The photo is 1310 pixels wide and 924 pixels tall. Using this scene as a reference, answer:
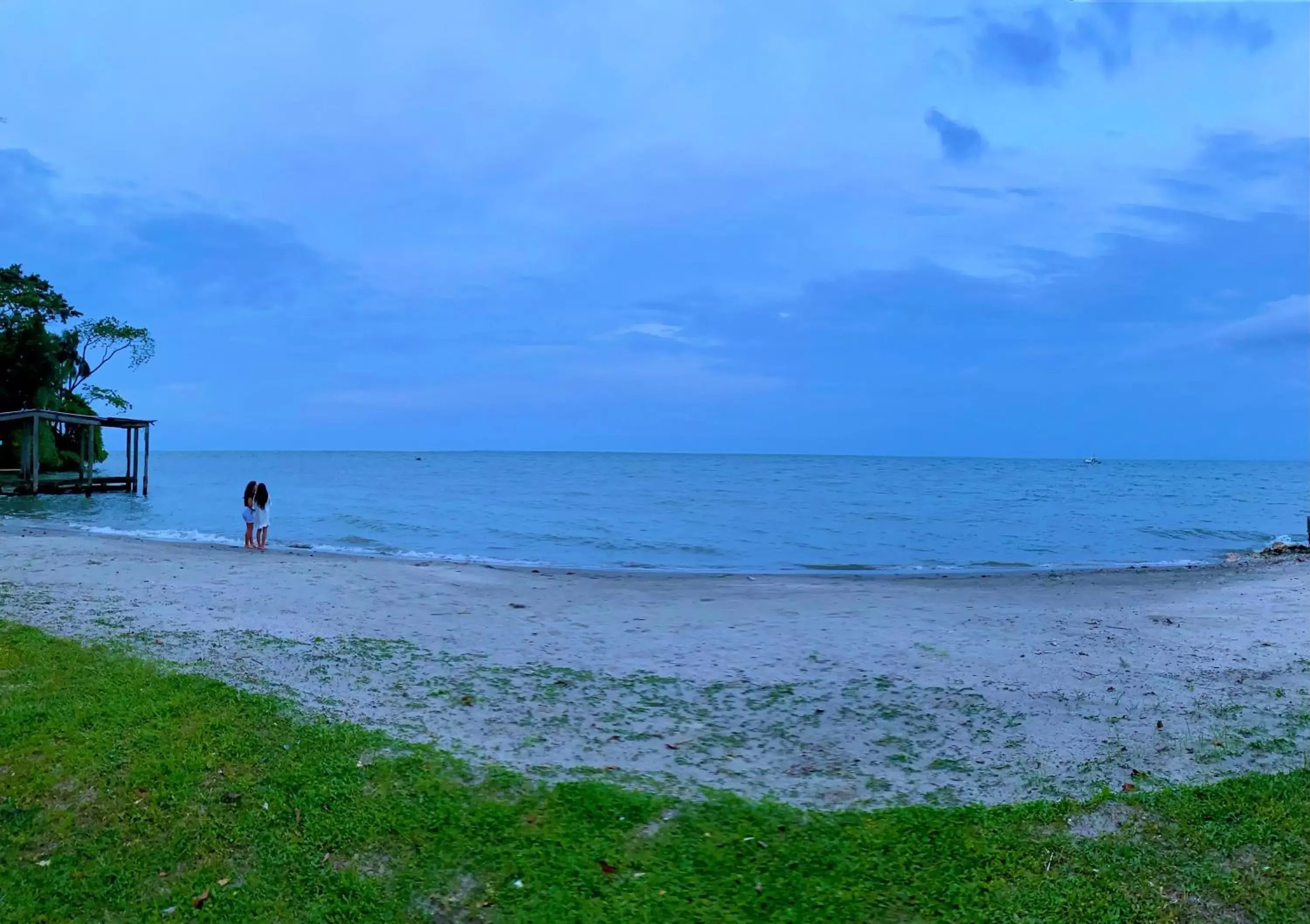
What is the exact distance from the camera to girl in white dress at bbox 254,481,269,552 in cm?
1862

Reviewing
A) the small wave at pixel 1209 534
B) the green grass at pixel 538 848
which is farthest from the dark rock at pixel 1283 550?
the green grass at pixel 538 848

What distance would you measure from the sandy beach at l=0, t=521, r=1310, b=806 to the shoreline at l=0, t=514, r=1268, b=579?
2.94 m

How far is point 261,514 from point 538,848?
16.5m

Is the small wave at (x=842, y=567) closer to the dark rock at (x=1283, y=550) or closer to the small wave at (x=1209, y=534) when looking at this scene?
the dark rock at (x=1283, y=550)

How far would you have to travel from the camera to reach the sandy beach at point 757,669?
5.68 m

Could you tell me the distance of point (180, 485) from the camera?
5197cm

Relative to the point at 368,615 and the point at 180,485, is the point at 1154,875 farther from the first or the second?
the point at 180,485

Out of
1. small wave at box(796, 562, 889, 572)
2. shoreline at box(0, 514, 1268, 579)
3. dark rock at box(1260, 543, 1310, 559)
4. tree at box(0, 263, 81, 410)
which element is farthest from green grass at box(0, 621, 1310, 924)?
tree at box(0, 263, 81, 410)

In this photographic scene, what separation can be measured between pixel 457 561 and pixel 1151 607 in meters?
13.3

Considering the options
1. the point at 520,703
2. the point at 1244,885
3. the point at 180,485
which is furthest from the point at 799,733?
the point at 180,485

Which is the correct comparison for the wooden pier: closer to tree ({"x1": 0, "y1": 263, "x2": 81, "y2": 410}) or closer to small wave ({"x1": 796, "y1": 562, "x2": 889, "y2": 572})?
tree ({"x1": 0, "y1": 263, "x2": 81, "y2": 410})

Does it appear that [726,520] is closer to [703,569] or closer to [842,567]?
[842,567]

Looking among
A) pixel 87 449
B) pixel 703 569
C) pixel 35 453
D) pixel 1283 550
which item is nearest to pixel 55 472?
pixel 87 449

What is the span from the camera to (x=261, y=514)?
18.6 metres
